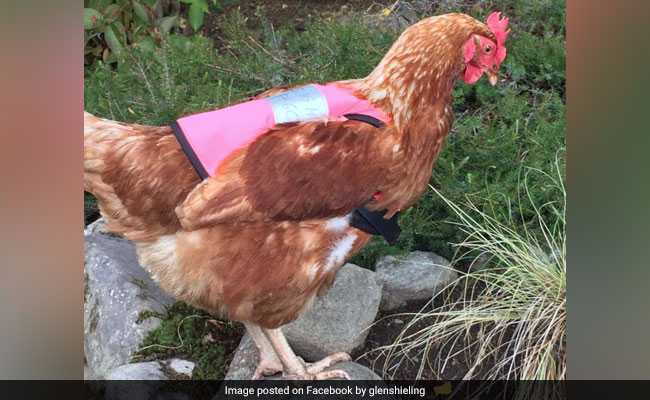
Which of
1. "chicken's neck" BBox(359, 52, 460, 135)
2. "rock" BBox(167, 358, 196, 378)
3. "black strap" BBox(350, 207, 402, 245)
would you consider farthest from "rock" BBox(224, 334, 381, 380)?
"chicken's neck" BBox(359, 52, 460, 135)

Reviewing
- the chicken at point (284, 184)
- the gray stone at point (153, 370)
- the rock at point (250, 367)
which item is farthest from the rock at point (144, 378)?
the chicken at point (284, 184)

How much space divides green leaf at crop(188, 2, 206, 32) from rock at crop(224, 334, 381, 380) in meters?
0.96

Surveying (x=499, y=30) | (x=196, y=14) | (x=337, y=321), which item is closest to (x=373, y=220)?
(x=337, y=321)

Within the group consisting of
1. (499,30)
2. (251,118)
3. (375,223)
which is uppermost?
(499,30)

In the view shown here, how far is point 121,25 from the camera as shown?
6.70ft

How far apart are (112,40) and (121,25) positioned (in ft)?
0.19

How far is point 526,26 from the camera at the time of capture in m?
2.00

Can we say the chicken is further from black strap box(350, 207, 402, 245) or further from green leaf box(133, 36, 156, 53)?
green leaf box(133, 36, 156, 53)

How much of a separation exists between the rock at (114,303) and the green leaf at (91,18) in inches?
25.0

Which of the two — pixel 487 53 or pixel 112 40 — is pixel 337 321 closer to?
pixel 487 53

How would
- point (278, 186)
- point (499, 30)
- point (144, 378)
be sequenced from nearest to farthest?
1. point (278, 186)
2. point (499, 30)
3. point (144, 378)

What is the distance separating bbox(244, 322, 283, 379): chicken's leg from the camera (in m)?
1.93

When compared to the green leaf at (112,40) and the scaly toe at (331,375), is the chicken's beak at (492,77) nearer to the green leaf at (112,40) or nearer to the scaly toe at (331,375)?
the scaly toe at (331,375)
